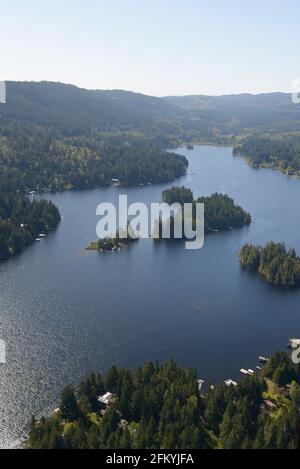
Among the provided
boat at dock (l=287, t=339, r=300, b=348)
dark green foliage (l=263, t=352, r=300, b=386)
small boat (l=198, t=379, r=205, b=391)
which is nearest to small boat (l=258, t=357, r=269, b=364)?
dark green foliage (l=263, t=352, r=300, b=386)

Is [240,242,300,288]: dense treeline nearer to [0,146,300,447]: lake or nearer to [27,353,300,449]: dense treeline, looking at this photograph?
[0,146,300,447]: lake

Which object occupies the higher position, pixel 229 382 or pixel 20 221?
pixel 20 221

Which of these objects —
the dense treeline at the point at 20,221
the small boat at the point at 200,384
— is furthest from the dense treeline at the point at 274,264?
the dense treeline at the point at 20,221

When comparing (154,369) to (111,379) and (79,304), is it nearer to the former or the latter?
(111,379)

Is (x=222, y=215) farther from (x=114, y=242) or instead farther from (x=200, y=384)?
(x=200, y=384)

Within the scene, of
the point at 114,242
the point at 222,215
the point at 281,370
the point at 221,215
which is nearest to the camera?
the point at 281,370

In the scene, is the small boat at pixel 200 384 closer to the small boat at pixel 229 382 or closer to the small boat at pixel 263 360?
the small boat at pixel 229 382

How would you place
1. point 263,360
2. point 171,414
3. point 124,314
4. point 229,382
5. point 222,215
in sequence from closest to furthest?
point 171,414, point 229,382, point 263,360, point 124,314, point 222,215

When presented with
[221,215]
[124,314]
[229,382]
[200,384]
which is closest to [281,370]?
[229,382]
